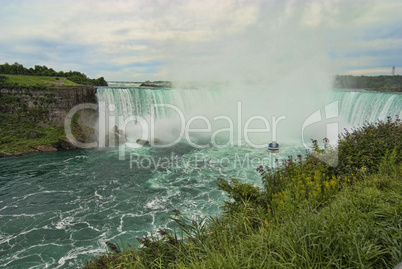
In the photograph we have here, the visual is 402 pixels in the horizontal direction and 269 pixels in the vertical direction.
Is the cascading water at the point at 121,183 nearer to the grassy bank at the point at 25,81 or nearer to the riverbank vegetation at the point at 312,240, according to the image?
the riverbank vegetation at the point at 312,240

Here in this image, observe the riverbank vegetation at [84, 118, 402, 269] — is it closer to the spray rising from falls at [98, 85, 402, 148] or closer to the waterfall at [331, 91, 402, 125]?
the spray rising from falls at [98, 85, 402, 148]

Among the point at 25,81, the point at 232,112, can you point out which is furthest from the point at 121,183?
the point at 25,81

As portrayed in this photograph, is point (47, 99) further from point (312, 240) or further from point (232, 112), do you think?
point (312, 240)

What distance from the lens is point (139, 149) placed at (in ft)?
69.3

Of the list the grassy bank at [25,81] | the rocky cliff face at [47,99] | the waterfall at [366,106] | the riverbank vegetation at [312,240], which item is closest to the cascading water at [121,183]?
the waterfall at [366,106]

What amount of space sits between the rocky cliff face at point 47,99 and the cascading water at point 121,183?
10.3 ft

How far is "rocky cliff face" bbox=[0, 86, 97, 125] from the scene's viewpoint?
24.5 m

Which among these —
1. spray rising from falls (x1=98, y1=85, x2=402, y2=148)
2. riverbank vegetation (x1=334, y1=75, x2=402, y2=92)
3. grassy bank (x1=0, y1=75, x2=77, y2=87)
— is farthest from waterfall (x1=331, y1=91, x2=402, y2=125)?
grassy bank (x1=0, y1=75, x2=77, y2=87)

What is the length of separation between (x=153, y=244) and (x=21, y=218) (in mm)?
10006

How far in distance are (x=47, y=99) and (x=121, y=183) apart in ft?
56.2

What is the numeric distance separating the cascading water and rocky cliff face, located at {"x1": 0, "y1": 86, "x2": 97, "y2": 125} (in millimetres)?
3151

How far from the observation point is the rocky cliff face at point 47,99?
2452cm

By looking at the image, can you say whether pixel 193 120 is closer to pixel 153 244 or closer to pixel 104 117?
pixel 104 117

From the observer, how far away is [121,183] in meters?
13.9
